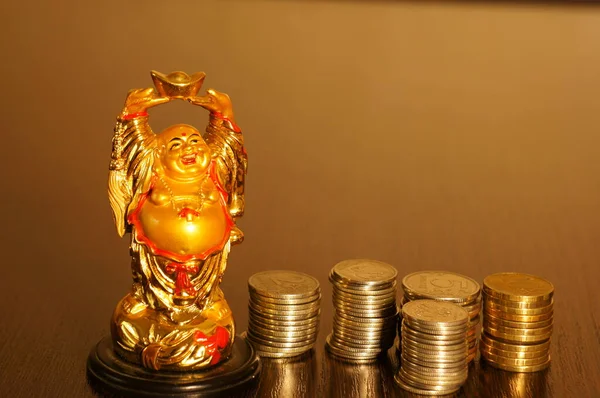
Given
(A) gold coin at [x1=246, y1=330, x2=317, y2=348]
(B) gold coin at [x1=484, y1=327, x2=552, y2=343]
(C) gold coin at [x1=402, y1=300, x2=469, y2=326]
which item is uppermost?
(C) gold coin at [x1=402, y1=300, x2=469, y2=326]

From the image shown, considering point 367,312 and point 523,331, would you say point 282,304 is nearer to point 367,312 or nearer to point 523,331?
point 367,312

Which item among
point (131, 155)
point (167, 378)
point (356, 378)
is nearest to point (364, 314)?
point (356, 378)

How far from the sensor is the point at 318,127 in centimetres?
418

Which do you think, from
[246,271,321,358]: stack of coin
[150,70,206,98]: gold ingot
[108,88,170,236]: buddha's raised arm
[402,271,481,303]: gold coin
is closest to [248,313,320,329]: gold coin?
[246,271,321,358]: stack of coin

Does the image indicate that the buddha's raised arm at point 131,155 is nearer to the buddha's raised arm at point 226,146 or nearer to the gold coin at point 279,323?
the buddha's raised arm at point 226,146

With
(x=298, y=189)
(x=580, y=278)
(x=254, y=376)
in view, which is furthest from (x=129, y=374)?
(x=298, y=189)

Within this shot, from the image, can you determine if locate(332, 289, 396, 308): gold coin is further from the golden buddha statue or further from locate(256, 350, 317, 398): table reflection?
the golden buddha statue

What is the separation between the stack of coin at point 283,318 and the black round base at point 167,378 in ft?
0.38

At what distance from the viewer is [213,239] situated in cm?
200

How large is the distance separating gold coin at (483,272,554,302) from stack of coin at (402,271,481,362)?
4 centimetres

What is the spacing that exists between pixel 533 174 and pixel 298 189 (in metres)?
0.91

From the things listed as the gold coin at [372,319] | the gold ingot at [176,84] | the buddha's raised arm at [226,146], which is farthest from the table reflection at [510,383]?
the gold ingot at [176,84]

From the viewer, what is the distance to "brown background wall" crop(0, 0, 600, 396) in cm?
302

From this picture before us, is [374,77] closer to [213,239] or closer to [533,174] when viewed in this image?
[533,174]
